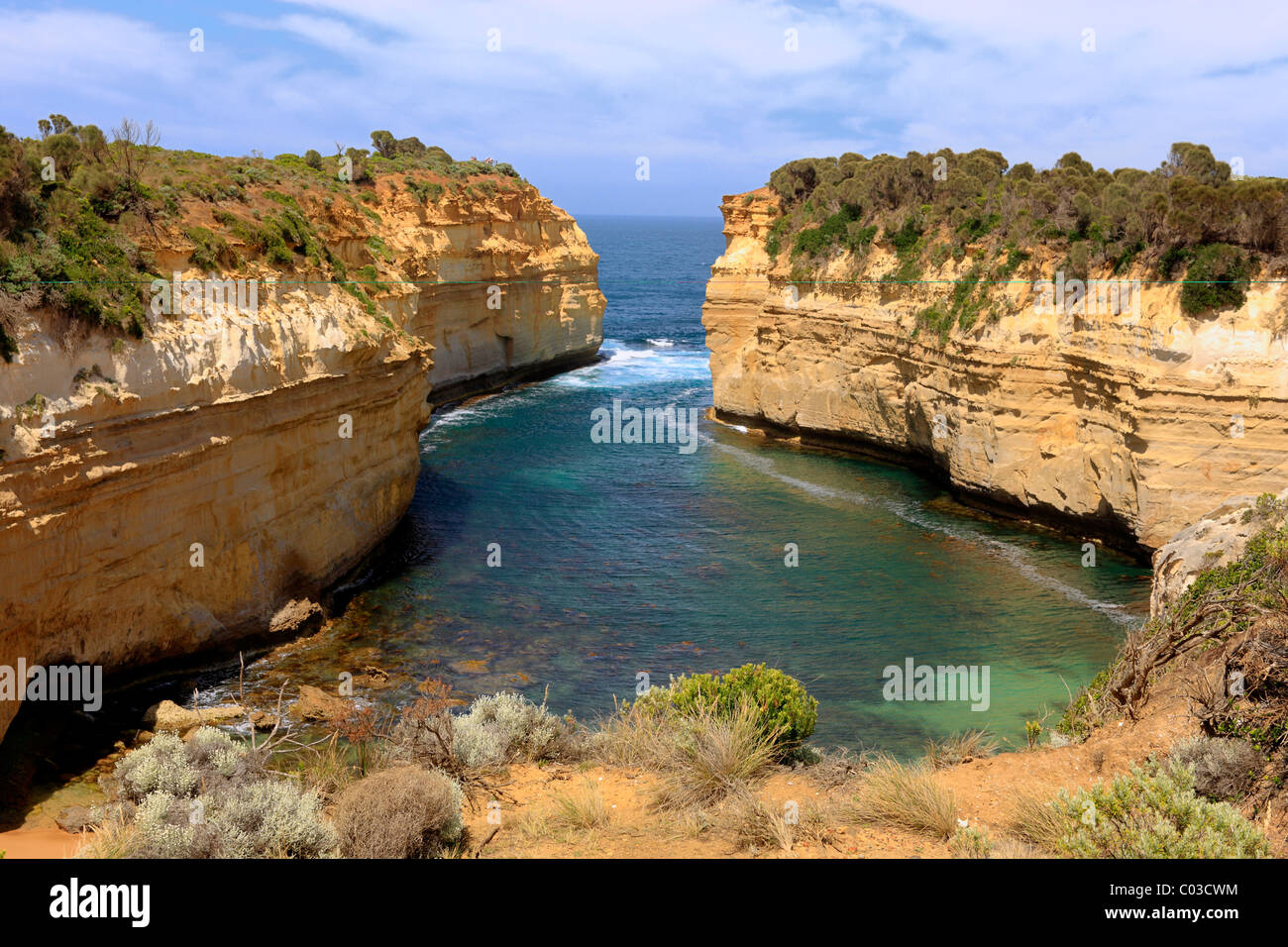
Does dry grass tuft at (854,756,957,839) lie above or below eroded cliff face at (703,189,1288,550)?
below

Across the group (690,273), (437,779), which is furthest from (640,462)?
(690,273)

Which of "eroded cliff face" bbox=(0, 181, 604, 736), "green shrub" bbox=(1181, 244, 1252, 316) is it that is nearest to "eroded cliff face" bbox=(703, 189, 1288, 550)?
"green shrub" bbox=(1181, 244, 1252, 316)

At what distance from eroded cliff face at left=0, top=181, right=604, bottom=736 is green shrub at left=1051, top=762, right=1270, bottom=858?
13893mm

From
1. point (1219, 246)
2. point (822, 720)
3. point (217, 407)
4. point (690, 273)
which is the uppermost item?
point (690, 273)

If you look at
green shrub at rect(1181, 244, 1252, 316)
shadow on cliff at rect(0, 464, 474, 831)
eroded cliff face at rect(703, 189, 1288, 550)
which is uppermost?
green shrub at rect(1181, 244, 1252, 316)

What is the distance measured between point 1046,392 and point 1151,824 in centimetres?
2060

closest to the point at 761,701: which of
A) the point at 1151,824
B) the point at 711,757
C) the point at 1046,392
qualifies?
the point at 711,757

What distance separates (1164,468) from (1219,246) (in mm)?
5352

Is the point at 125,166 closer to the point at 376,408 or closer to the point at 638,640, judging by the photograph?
the point at 376,408

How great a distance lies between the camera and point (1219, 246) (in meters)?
23.4

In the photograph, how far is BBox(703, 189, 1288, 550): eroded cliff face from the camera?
22.6 m

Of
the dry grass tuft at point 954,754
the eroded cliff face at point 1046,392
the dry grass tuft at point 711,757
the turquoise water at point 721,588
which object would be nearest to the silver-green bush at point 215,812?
the dry grass tuft at point 711,757

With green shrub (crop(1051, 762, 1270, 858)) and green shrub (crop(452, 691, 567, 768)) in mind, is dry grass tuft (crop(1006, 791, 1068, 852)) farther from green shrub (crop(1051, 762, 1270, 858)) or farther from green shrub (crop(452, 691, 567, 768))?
green shrub (crop(452, 691, 567, 768))

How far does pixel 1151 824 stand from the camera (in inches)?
318
